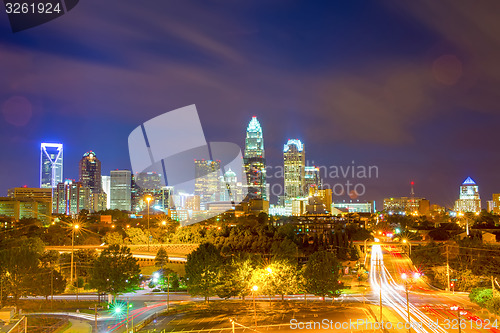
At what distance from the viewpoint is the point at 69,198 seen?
17600 cm

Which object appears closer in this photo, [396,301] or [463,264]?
[396,301]

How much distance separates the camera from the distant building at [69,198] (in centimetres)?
17450

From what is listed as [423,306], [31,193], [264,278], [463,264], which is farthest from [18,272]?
[31,193]

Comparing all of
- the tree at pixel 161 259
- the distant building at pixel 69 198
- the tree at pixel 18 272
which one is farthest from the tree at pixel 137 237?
the distant building at pixel 69 198

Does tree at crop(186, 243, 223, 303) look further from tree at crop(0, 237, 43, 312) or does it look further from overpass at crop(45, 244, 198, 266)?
overpass at crop(45, 244, 198, 266)

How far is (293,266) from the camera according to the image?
102 feet

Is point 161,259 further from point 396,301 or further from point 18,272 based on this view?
point 396,301

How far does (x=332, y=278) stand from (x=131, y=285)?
42.5 feet

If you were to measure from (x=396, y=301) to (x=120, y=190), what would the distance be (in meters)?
176

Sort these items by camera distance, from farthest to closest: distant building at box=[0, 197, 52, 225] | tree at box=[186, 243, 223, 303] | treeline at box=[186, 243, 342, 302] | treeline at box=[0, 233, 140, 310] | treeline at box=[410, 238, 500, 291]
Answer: distant building at box=[0, 197, 52, 225]
treeline at box=[410, 238, 500, 291]
tree at box=[186, 243, 223, 303]
treeline at box=[186, 243, 342, 302]
treeline at box=[0, 233, 140, 310]

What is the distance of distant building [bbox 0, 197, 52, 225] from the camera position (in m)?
119

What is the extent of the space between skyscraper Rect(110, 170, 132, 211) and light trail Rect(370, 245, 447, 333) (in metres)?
155

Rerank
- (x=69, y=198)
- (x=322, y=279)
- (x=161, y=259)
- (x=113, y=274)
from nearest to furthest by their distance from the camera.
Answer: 1. (x=113, y=274)
2. (x=322, y=279)
3. (x=161, y=259)
4. (x=69, y=198)

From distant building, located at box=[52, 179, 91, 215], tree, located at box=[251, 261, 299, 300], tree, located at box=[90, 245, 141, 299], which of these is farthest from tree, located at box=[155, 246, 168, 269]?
distant building, located at box=[52, 179, 91, 215]
